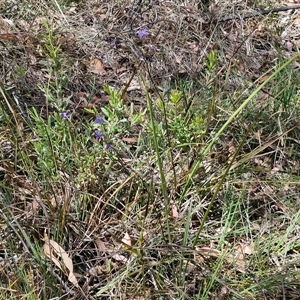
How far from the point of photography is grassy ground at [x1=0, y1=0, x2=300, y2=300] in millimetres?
1943

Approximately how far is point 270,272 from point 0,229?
1086 millimetres

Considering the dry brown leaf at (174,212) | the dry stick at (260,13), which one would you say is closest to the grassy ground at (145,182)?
the dry brown leaf at (174,212)

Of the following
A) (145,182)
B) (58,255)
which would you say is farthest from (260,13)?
(58,255)

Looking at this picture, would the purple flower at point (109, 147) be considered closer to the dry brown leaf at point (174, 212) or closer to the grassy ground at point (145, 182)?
the grassy ground at point (145, 182)

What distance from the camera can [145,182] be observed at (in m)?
2.19

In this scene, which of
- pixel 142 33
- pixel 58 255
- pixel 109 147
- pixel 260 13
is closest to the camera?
pixel 58 255

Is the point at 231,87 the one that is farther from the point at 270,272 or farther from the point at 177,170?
the point at 270,272

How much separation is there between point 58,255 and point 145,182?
1.58ft

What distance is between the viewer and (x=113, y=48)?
10.4ft

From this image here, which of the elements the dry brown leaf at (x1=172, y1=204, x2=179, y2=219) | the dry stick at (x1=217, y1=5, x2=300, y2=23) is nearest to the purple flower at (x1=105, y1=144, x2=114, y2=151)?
the dry brown leaf at (x1=172, y1=204, x2=179, y2=219)

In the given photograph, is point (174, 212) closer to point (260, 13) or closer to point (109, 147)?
point (109, 147)

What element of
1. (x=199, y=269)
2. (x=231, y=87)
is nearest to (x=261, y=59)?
(x=231, y=87)

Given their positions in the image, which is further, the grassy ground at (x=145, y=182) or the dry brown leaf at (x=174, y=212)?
the dry brown leaf at (x=174, y=212)

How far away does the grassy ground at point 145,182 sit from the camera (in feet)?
6.38
